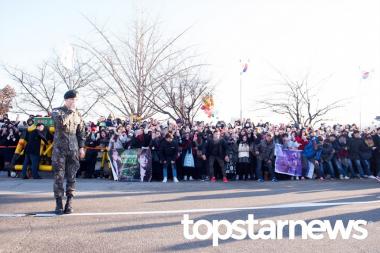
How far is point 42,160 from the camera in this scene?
14.6 meters

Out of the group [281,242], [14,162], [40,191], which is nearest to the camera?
[281,242]

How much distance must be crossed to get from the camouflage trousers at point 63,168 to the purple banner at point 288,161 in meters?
9.56

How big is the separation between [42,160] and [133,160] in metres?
3.25

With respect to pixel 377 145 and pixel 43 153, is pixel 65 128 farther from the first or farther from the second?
pixel 377 145

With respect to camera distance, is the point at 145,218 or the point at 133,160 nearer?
the point at 145,218

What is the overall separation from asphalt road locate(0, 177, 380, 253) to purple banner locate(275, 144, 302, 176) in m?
3.32

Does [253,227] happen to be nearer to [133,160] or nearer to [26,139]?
[133,160]

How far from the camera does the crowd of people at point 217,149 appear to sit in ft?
48.0

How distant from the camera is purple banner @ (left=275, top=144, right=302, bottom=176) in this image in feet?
50.8

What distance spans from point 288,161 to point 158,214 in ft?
30.3

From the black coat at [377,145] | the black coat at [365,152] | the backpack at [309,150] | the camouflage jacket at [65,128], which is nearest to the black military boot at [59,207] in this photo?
the camouflage jacket at [65,128]

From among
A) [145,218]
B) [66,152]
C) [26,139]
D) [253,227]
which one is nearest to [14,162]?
[26,139]

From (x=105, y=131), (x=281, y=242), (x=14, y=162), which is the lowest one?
(x=281, y=242)

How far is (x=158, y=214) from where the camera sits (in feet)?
24.7
